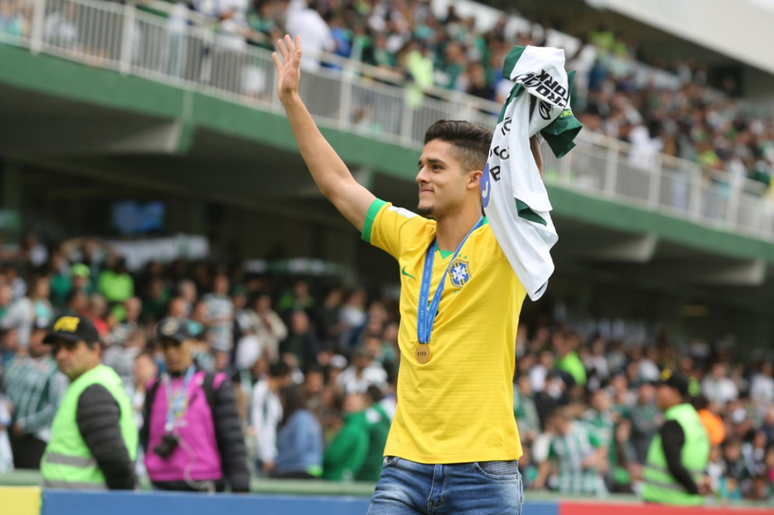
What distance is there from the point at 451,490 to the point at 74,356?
2.80 m

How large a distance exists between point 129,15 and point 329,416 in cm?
514

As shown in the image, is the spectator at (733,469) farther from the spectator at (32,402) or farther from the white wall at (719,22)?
the white wall at (719,22)

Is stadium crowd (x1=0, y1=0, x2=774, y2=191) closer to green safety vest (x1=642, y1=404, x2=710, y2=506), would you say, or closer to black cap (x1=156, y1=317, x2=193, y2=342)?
black cap (x1=156, y1=317, x2=193, y2=342)

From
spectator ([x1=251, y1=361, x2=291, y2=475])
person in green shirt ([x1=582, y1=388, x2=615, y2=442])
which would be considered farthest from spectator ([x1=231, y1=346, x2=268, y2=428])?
person in green shirt ([x1=582, y1=388, x2=615, y2=442])

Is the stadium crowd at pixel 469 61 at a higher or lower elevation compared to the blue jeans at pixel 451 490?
higher

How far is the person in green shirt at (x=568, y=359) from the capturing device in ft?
60.8

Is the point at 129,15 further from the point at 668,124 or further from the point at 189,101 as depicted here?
the point at 668,124

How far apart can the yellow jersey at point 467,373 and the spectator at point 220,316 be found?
930 cm

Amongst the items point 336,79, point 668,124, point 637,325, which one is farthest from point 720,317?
point 336,79

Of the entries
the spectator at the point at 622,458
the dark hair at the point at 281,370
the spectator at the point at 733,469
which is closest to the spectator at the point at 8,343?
the dark hair at the point at 281,370

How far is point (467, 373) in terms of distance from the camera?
3984 mm

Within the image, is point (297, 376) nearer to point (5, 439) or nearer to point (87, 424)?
point (5, 439)

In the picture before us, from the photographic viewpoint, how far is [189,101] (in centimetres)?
1471

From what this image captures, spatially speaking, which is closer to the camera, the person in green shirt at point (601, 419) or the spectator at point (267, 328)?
the person in green shirt at point (601, 419)
